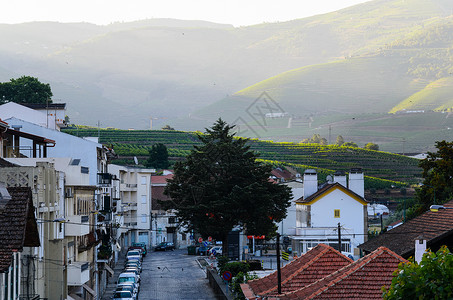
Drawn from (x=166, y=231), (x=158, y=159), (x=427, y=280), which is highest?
(x=158, y=159)

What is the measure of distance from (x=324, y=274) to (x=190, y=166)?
1728 inches

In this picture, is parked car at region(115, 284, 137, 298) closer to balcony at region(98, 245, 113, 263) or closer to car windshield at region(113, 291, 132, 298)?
car windshield at region(113, 291, 132, 298)

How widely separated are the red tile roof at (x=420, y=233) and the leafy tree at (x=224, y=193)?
86.6 feet

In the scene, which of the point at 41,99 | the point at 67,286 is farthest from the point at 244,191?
the point at 41,99

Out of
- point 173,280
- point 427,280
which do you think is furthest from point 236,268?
point 427,280

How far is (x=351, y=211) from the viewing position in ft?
227

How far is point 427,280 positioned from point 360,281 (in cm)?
950

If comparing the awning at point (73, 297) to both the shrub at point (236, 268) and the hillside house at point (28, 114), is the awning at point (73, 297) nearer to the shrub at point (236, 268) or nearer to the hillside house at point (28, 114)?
the shrub at point (236, 268)

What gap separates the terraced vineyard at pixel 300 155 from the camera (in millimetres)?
153263

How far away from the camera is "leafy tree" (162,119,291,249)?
2618 inches

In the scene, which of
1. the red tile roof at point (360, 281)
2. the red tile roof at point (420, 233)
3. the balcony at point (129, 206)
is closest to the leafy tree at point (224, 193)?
the balcony at point (129, 206)

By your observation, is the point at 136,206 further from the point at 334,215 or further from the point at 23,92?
the point at 334,215

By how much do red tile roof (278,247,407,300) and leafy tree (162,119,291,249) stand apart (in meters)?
42.4

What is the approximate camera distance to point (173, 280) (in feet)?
216
